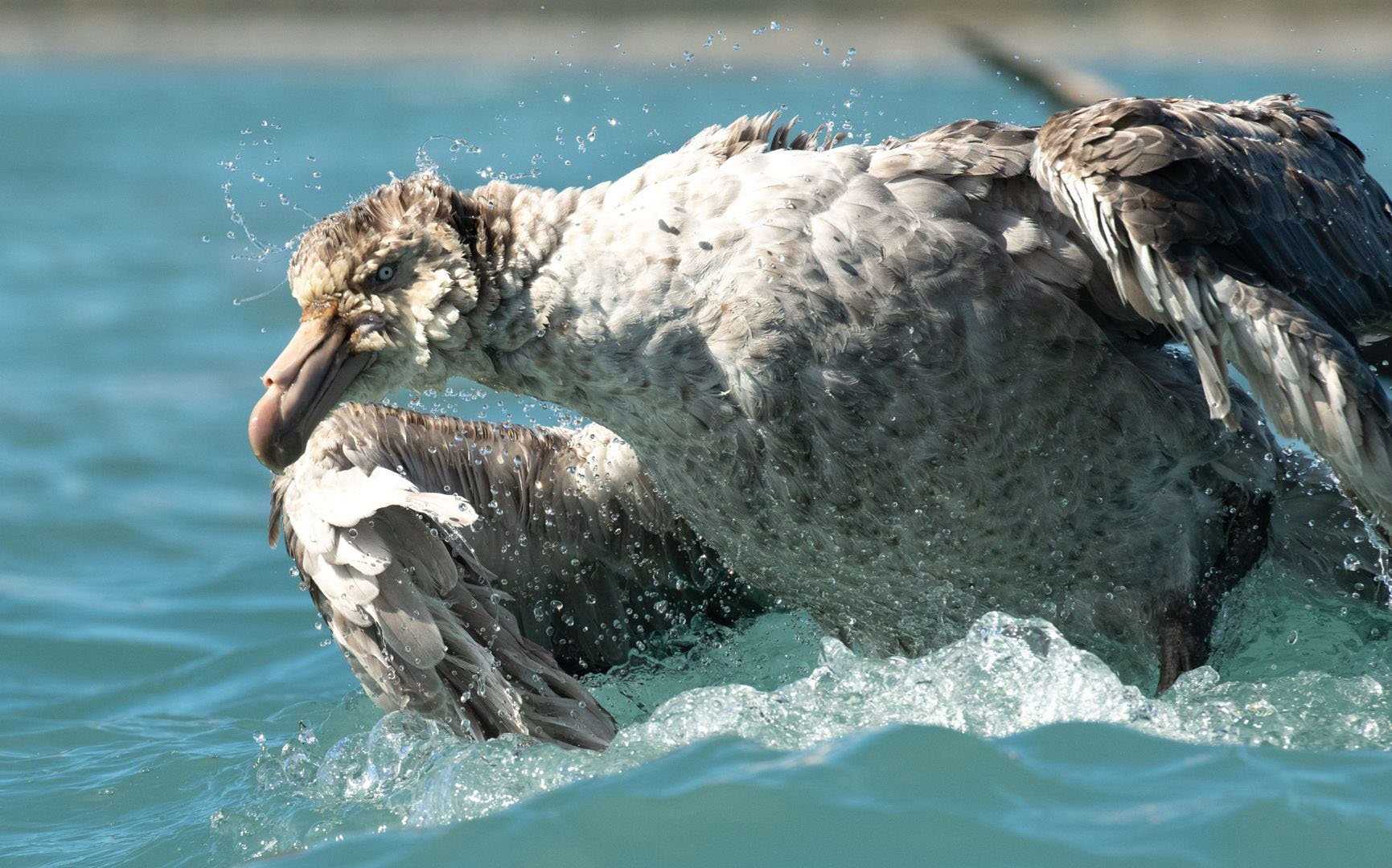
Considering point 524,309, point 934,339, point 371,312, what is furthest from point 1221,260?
point 371,312

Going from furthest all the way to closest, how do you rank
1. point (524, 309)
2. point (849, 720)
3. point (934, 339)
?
1. point (849, 720)
2. point (934, 339)
3. point (524, 309)

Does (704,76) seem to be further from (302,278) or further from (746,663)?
(302,278)

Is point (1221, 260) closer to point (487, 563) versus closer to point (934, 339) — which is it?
point (934, 339)

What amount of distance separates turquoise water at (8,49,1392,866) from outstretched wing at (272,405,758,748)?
0.14m

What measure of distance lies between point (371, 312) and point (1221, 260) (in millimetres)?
1947

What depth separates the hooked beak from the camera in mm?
4027

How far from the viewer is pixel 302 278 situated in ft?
13.8

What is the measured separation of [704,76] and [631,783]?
13867 millimetres

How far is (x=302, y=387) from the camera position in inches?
159

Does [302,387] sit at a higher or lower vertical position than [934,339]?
higher

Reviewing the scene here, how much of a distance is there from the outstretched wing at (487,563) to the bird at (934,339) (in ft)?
0.25

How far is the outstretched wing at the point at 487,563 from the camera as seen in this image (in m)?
4.41

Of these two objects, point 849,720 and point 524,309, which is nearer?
point 524,309

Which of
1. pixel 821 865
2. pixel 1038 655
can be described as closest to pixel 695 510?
pixel 1038 655
